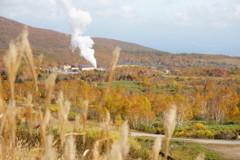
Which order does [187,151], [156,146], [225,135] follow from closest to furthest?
[156,146]
[187,151]
[225,135]

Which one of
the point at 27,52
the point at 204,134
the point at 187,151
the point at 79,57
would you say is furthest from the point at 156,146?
the point at 79,57

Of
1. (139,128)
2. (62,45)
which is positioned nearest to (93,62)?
(62,45)

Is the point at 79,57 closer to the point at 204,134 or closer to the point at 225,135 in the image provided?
the point at 204,134

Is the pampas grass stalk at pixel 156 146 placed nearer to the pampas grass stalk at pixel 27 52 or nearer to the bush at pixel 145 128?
the pampas grass stalk at pixel 27 52

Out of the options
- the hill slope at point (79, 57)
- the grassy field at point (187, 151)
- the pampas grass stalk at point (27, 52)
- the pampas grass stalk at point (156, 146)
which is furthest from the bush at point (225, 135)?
the hill slope at point (79, 57)

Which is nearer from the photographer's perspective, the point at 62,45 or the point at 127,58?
the point at 127,58

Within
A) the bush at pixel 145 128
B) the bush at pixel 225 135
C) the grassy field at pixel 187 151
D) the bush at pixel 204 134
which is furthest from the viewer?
the bush at pixel 145 128

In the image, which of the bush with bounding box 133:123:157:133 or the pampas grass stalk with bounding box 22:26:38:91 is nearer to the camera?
the pampas grass stalk with bounding box 22:26:38:91

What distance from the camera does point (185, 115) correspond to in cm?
2206

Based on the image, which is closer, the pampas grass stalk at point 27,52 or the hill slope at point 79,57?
the pampas grass stalk at point 27,52

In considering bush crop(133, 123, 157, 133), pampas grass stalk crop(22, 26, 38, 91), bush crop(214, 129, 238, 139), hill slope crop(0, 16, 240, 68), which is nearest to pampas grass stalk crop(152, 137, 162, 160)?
pampas grass stalk crop(22, 26, 38, 91)

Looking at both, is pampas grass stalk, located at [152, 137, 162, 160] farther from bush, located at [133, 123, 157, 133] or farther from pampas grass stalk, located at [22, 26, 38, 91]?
bush, located at [133, 123, 157, 133]

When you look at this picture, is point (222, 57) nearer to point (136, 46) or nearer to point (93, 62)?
point (93, 62)

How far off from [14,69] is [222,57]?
11090 centimetres
